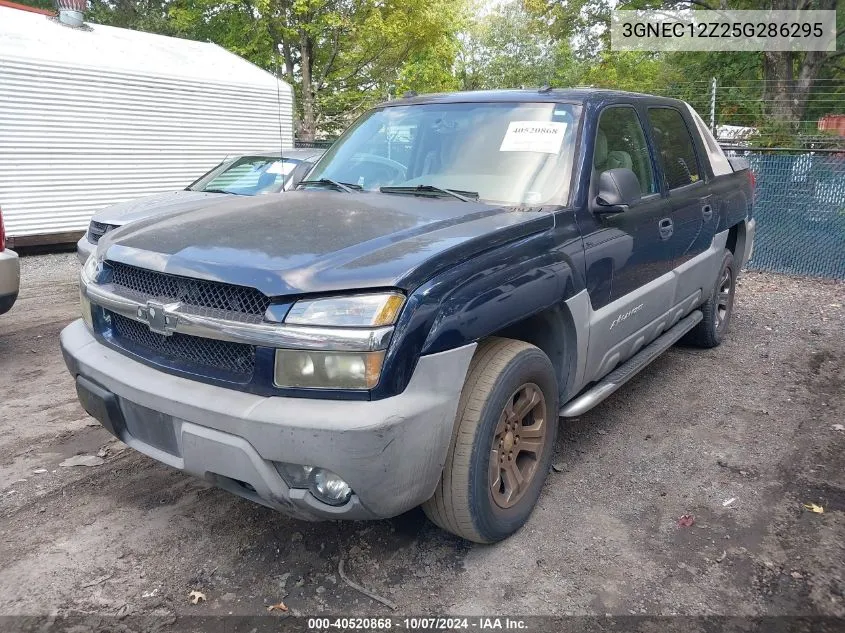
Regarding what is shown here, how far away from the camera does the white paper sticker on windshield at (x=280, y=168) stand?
775 centimetres

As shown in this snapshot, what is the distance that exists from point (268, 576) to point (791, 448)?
3037 mm

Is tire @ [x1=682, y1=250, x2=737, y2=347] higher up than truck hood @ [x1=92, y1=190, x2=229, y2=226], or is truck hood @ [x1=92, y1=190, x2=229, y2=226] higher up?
truck hood @ [x1=92, y1=190, x2=229, y2=226]

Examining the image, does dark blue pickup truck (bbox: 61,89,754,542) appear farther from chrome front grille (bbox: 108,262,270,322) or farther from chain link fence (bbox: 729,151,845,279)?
chain link fence (bbox: 729,151,845,279)

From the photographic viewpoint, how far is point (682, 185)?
14.4ft

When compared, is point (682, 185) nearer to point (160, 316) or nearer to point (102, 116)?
point (160, 316)

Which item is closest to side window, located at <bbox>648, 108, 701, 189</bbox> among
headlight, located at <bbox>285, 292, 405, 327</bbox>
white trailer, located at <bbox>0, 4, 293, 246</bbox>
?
headlight, located at <bbox>285, 292, 405, 327</bbox>

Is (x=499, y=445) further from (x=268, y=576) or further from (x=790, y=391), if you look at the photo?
(x=790, y=391)

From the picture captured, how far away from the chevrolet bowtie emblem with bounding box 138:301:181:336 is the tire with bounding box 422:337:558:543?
1.13 meters

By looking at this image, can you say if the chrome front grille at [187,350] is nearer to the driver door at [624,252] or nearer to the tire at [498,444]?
the tire at [498,444]

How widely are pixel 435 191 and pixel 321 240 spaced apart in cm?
98

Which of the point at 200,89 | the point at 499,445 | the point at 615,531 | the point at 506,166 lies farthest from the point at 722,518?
the point at 200,89

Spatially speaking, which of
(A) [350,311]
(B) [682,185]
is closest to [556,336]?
(A) [350,311]

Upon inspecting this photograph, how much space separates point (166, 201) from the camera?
720cm

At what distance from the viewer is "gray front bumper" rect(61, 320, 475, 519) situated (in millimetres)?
2188
